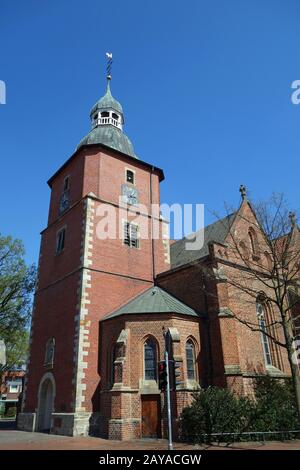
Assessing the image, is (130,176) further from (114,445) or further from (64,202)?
(114,445)

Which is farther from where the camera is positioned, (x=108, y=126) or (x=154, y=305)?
(x=108, y=126)

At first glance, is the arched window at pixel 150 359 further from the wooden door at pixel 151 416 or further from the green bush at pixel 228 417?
the green bush at pixel 228 417

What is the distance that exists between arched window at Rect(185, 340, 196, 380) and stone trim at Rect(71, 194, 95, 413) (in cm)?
548

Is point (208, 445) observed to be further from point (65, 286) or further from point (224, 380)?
point (65, 286)

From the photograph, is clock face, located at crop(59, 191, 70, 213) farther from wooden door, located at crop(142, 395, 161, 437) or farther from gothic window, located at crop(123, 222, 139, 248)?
wooden door, located at crop(142, 395, 161, 437)

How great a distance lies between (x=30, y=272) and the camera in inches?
1389

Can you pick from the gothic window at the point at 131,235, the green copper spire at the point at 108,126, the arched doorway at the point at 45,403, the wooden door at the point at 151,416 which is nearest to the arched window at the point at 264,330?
the wooden door at the point at 151,416

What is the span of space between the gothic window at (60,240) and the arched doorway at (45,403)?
8536mm

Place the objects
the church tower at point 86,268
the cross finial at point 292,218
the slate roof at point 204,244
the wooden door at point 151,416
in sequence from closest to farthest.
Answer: the wooden door at point 151,416
the cross finial at point 292,218
the church tower at point 86,268
the slate roof at point 204,244

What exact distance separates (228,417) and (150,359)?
5.14 metres

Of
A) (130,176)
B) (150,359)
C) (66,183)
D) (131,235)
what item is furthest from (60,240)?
(150,359)

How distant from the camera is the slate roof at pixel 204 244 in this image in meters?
24.4

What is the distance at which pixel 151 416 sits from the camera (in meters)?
17.5

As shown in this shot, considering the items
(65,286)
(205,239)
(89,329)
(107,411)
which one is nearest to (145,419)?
(107,411)
